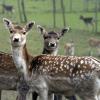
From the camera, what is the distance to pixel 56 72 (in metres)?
9.43

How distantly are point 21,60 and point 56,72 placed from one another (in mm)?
695

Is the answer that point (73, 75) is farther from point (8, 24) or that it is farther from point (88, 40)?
point (88, 40)

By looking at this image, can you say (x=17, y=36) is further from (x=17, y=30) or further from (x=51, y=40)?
(x=51, y=40)

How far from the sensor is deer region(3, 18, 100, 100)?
363 inches

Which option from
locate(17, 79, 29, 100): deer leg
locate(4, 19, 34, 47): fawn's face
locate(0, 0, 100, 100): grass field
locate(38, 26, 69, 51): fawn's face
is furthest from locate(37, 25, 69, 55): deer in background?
locate(0, 0, 100, 100): grass field

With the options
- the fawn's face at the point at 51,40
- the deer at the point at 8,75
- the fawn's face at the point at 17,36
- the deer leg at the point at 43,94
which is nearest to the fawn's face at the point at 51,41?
the fawn's face at the point at 51,40

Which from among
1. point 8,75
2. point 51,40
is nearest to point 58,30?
point 51,40

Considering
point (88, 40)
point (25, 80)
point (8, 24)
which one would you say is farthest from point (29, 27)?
point (88, 40)

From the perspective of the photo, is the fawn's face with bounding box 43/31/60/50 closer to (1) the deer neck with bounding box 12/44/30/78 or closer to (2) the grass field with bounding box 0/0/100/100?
(1) the deer neck with bounding box 12/44/30/78

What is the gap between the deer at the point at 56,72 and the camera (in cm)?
921

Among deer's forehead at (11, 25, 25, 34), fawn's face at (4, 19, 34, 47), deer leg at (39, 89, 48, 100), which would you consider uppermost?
deer's forehead at (11, 25, 25, 34)

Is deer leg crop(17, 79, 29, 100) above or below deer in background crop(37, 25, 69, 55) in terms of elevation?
below

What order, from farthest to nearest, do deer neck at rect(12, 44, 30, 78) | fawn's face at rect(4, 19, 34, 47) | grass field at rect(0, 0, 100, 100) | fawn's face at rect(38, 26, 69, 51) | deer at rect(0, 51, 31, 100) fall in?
1. grass field at rect(0, 0, 100, 100)
2. fawn's face at rect(38, 26, 69, 51)
3. deer at rect(0, 51, 31, 100)
4. deer neck at rect(12, 44, 30, 78)
5. fawn's face at rect(4, 19, 34, 47)

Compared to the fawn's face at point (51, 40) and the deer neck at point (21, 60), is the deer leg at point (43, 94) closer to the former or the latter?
the deer neck at point (21, 60)
